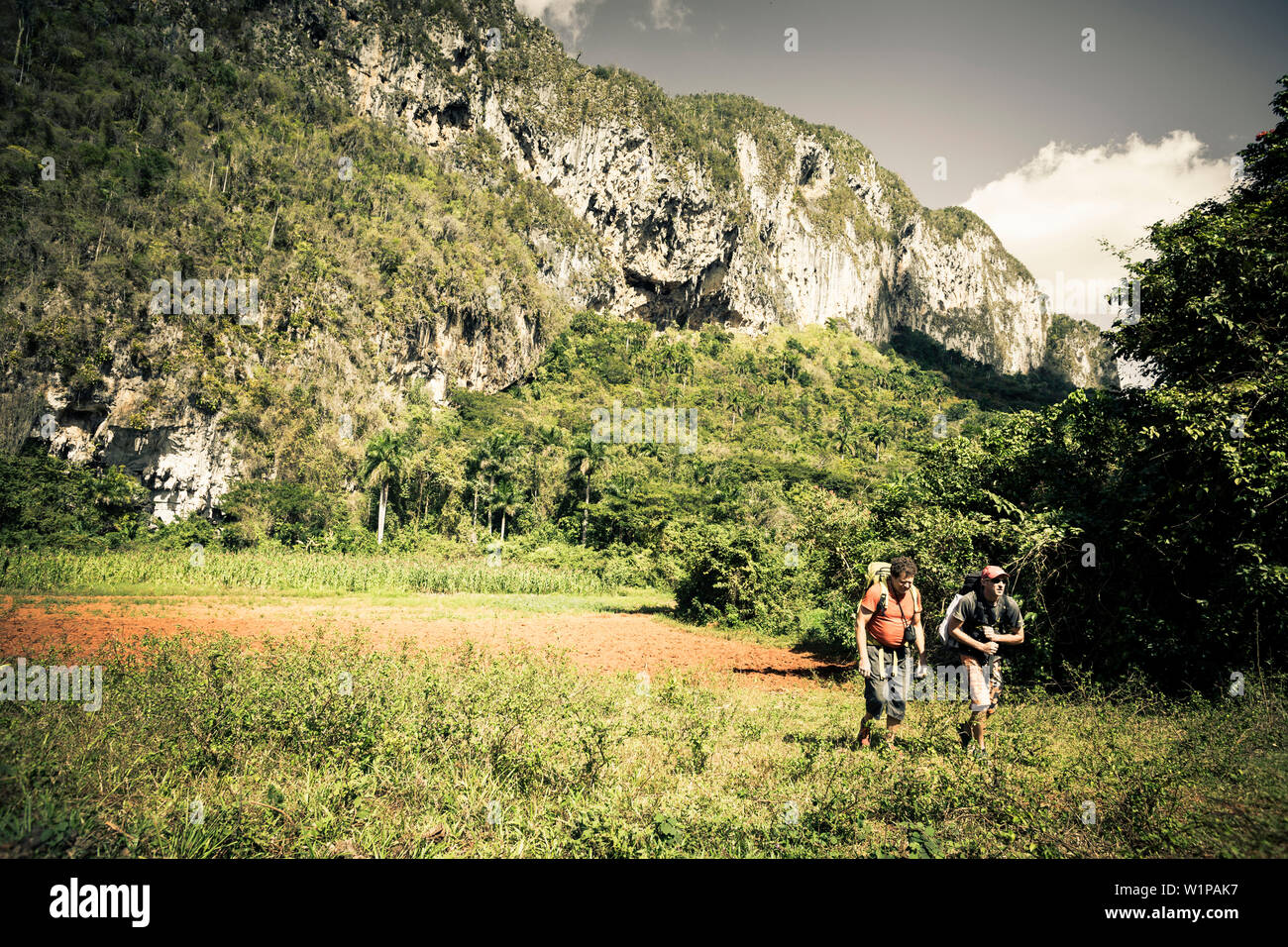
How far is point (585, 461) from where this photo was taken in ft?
141

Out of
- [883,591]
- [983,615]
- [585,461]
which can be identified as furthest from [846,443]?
[883,591]

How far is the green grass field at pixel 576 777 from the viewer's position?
10.8ft

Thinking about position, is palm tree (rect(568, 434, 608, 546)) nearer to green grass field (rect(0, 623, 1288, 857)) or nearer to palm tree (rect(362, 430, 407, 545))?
palm tree (rect(362, 430, 407, 545))

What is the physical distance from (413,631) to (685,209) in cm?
10377

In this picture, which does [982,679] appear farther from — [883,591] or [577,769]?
[577,769]

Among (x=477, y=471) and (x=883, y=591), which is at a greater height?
(x=477, y=471)

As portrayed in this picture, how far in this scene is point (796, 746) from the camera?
5.29 meters

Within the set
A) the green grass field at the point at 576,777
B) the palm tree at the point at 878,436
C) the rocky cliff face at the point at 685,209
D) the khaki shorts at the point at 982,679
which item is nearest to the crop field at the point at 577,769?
the green grass field at the point at 576,777

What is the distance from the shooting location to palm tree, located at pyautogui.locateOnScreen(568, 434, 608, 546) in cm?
4203

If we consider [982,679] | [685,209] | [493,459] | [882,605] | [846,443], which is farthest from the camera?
[685,209]

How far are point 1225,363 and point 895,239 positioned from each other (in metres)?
161

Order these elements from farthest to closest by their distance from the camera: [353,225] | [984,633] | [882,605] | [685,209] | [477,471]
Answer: [685,209] → [353,225] → [477,471] → [882,605] → [984,633]

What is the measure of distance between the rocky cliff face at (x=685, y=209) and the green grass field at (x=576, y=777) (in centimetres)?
9178
